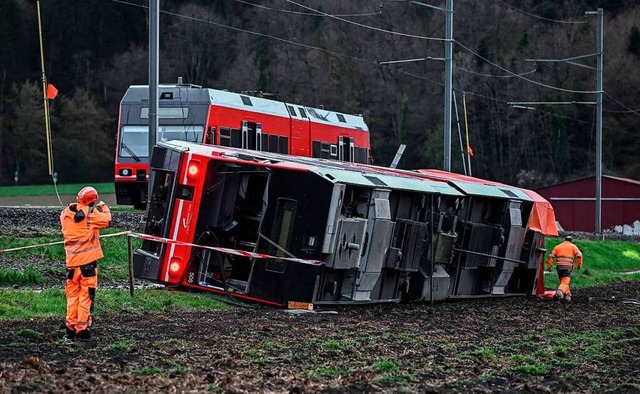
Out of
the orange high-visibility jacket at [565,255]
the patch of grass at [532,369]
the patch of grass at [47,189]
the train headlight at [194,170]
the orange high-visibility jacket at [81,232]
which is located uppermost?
the train headlight at [194,170]

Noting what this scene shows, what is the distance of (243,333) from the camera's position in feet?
56.3

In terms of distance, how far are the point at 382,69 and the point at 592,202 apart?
2636 centimetres

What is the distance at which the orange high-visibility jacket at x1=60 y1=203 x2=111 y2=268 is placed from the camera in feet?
51.6

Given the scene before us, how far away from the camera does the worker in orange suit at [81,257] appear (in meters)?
15.4

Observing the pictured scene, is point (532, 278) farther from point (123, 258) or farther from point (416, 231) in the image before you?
point (123, 258)

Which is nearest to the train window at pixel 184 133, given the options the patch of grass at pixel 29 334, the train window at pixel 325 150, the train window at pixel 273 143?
the train window at pixel 273 143

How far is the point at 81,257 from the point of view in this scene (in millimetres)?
15719

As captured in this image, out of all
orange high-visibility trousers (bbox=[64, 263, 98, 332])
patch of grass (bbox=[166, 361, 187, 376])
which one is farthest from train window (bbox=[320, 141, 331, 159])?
patch of grass (bbox=[166, 361, 187, 376])

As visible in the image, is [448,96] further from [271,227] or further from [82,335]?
[82,335]

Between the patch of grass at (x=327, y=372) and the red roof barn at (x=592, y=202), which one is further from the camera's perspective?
the red roof barn at (x=592, y=202)

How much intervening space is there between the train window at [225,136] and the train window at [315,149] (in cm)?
468

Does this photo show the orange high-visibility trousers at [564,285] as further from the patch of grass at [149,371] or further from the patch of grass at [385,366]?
the patch of grass at [149,371]

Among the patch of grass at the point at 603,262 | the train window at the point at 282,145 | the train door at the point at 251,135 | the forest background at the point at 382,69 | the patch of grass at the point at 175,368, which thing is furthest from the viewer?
the forest background at the point at 382,69

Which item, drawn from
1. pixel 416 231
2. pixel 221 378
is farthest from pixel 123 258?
pixel 221 378
